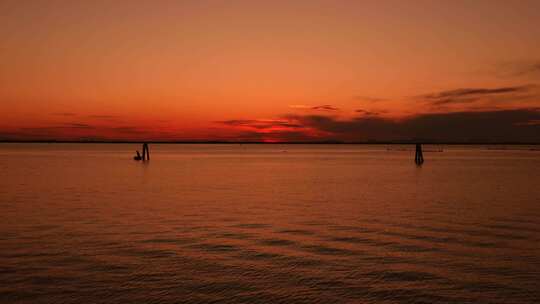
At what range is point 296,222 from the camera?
21.9 metres

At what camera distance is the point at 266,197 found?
3266 cm

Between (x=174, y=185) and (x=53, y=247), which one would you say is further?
(x=174, y=185)

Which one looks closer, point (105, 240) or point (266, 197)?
point (105, 240)

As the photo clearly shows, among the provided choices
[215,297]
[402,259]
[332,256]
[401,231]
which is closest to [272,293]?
[215,297]

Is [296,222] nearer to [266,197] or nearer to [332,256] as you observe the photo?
[332,256]

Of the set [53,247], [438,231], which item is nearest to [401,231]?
[438,231]

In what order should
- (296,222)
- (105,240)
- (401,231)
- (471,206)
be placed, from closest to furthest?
(105,240), (401,231), (296,222), (471,206)

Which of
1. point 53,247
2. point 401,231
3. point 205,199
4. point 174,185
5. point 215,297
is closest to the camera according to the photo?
point 215,297

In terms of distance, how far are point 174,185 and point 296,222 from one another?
21531mm

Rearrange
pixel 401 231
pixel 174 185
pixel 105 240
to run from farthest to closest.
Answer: pixel 174 185 → pixel 401 231 → pixel 105 240

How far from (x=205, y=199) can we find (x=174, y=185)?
11.1m

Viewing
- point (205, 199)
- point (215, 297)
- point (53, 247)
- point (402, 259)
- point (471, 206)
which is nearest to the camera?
point (215, 297)

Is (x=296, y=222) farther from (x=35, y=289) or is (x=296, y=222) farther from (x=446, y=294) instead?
(x=35, y=289)

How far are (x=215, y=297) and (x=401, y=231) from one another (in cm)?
1082
